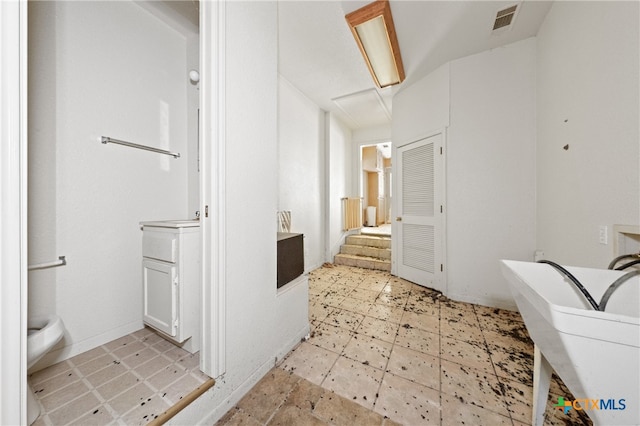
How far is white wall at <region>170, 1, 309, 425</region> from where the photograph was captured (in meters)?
1.18

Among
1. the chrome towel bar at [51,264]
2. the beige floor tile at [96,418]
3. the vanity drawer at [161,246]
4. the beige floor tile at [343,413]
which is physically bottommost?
the beige floor tile at [343,413]

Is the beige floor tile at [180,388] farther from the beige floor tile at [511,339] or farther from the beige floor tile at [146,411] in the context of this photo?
the beige floor tile at [511,339]

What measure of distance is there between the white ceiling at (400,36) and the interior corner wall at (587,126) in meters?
0.40

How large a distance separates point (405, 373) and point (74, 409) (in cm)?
175

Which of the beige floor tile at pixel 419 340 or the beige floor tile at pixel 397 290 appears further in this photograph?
the beige floor tile at pixel 397 290

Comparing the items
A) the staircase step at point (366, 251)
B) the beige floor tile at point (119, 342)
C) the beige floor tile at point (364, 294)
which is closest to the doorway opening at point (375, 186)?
the staircase step at point (366, 251)

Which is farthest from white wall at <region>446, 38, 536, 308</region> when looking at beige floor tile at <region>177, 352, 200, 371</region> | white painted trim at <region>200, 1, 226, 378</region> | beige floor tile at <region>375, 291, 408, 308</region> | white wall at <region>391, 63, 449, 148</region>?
beige floor tile at <region>177, 352, 200, 371</region>

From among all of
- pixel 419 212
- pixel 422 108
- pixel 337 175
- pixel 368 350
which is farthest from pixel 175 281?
pixel 337 175

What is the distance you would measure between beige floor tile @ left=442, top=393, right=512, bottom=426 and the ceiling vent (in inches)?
115

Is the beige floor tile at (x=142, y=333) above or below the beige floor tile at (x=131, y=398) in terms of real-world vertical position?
below

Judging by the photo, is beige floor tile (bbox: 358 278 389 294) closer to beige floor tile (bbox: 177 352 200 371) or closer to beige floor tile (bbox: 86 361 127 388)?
beige floor tile (bbox: 177 352 200 371)

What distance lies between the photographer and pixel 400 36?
7.13 feet

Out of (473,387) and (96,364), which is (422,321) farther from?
(96,364)

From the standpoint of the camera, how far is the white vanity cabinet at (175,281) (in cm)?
133
